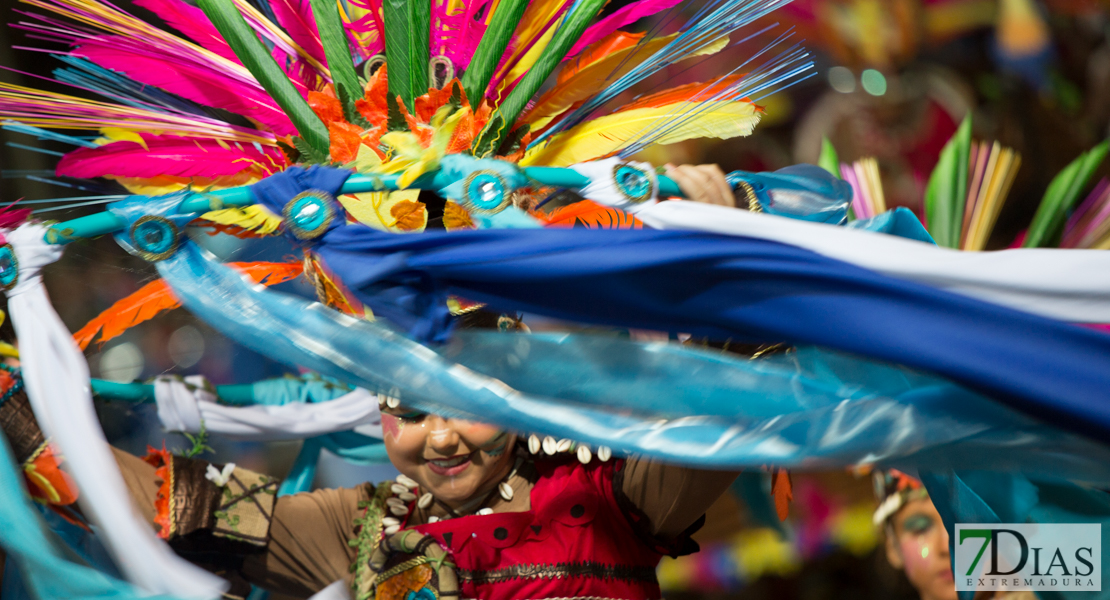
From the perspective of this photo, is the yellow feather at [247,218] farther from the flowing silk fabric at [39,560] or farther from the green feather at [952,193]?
the green feather at [952,193]

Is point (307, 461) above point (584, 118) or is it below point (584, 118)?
below

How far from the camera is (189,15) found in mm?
1124

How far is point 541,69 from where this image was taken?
1045 millimetres

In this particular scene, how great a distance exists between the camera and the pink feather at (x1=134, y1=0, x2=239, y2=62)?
112cm

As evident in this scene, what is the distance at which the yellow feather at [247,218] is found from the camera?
982 mm

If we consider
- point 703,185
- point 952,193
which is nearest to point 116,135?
point 703,185

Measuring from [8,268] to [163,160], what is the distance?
24cm

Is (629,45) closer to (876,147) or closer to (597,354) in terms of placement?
(597,354)

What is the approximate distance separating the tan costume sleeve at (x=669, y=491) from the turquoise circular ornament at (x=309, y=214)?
53cm

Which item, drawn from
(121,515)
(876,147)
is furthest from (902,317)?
(876,147)

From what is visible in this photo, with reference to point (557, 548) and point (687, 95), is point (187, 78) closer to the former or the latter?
point (687, 95)

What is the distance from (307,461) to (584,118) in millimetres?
828

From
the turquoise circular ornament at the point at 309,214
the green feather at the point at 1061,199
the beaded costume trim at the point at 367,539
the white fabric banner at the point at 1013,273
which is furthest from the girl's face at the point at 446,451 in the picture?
the green feather at the point at 1061,199

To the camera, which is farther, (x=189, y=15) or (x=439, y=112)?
(x=189, y=15)
